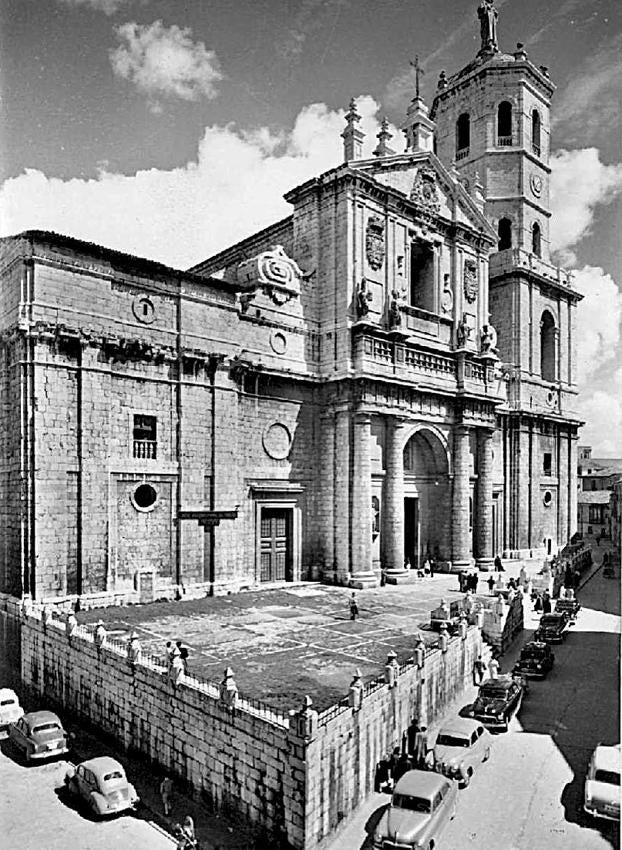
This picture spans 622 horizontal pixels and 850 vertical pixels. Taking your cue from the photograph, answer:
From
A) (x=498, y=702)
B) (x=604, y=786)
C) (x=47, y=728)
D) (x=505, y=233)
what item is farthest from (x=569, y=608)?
(x=505, y=233)

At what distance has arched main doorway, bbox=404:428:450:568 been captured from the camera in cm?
3759

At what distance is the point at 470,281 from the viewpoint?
40281 millimetres

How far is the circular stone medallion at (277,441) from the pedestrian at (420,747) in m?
16.5

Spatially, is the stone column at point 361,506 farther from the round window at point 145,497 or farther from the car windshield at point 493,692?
the car windshield at point 493,692

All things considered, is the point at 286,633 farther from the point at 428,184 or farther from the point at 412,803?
the point at 428,184

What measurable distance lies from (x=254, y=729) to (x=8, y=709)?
30.4 feet

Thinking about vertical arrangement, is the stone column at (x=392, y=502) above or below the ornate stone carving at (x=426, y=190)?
below

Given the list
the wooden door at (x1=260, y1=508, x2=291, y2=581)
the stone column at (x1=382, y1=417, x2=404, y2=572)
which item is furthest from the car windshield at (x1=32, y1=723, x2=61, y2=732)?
the stone column at (x1=382, y1=417, x2=404, y2=572)

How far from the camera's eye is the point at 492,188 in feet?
157

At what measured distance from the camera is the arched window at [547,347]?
49.7m

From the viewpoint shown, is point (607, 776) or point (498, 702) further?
point (498, 702)

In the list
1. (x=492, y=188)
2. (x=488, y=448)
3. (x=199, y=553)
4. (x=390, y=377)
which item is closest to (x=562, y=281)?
(x=492, y=188)

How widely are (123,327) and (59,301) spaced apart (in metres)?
2.61

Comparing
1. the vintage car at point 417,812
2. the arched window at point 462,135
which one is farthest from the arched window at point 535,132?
the vintage car at point 417,812
